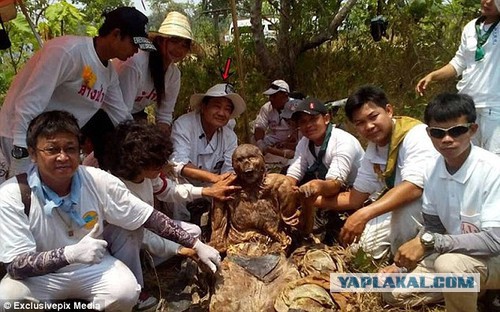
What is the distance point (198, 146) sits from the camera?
4.54 m

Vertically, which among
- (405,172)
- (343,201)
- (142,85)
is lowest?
(343,201)

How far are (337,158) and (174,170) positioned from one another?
4.46 feet

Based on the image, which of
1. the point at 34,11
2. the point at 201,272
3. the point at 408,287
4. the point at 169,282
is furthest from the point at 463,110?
the point at 34,11

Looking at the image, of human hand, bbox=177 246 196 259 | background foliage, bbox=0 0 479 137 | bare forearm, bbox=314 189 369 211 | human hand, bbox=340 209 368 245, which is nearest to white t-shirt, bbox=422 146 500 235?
human hand, bbox=340 209 368 245

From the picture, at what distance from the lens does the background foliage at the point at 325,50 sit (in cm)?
773

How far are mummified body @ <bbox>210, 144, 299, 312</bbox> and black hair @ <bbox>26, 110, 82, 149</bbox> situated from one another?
1.24 metres

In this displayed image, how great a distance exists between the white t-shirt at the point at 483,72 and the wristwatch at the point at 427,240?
1.49 metres

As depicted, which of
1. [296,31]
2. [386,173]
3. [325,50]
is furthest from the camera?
[325,50]

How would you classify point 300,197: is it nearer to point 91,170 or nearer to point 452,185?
point 452,185

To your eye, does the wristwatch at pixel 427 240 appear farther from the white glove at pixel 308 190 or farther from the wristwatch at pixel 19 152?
the wristwatch at pixel 19 152

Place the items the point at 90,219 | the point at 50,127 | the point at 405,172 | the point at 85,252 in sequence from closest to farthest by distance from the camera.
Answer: the point at 85,252, the point at 50,127, the point at 90,219, the point at 405,172

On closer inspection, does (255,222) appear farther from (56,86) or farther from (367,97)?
(56,86)

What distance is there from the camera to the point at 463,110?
2973 mm

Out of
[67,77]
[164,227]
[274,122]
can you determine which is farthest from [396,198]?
[274,122]
